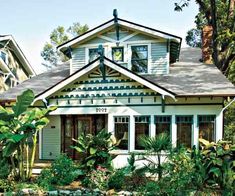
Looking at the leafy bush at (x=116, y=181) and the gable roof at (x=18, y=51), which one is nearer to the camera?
the leafy bush at (x=116, y=181)

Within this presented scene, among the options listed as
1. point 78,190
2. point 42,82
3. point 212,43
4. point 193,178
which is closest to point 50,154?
point 42,82

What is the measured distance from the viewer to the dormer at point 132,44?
1672 centimetres

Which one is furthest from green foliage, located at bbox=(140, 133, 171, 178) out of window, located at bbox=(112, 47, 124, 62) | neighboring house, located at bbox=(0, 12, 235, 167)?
window, located at bbox=(112, 47, 124, 62)

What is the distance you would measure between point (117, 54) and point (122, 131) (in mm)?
4197

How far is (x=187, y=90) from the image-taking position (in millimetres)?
14789

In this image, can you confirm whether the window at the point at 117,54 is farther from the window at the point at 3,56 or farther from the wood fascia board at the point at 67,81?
the window at the point at 3,56

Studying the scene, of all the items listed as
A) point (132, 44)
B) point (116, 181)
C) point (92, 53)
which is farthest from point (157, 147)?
point (92, 53)

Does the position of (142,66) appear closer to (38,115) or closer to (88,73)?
(88,73)

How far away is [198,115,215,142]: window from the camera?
47.8 ft

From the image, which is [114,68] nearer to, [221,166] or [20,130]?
[20,130]

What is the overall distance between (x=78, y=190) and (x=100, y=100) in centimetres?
495

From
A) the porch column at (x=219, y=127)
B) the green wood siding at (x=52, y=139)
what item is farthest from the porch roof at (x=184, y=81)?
the green wood siding at (x=52, y=139)

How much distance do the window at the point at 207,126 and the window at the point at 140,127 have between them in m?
2.25

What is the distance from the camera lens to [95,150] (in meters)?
12.4
